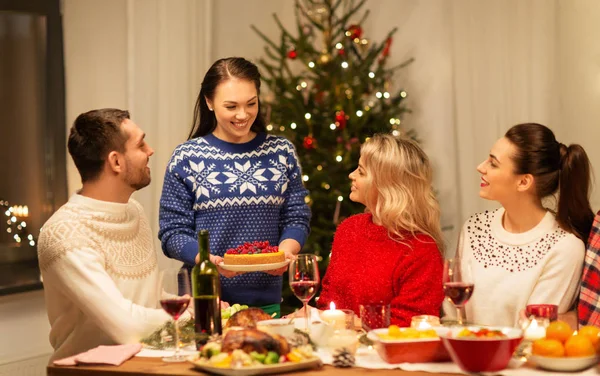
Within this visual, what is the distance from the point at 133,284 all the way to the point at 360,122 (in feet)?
9.07

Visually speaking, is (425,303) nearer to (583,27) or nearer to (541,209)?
(541,209)

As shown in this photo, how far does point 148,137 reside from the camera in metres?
5.10

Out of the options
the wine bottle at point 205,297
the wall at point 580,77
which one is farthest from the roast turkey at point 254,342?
the wall at point 580,77

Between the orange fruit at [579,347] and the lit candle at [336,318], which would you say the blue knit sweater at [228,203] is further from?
the orange fruit at [579,347]

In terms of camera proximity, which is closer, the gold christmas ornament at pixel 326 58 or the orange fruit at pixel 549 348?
the orange fruit at pixel 549 348

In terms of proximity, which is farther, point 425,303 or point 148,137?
point 148,137

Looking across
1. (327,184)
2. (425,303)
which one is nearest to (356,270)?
(425,303)

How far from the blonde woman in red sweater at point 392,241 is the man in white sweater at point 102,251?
0.71m

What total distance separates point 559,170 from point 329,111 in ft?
8.01

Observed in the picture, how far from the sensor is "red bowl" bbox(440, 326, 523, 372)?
6.81 feet

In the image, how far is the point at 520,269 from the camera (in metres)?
3.03

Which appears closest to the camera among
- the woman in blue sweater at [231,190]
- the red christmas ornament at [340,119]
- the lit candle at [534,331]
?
the lit candle at [534,331]

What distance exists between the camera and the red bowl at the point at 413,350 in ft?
7.22

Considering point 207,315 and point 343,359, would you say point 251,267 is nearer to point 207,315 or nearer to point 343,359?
point 207,315
